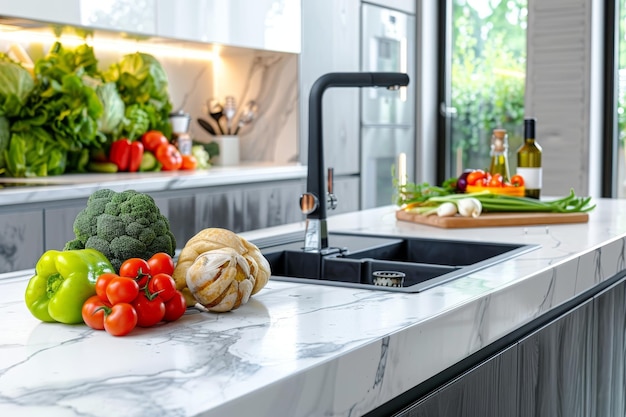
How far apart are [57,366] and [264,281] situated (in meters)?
0.44

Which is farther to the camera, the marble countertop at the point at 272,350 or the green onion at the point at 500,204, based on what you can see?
the green onion at the point at 500,204

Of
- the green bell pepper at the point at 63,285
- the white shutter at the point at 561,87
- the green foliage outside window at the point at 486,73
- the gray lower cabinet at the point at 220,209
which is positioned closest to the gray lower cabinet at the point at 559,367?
the green bell pepper at the point at 63,285

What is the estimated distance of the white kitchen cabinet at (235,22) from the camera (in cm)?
399

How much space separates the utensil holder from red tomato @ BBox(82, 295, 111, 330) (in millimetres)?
3684

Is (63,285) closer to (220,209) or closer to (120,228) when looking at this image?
(120,228)

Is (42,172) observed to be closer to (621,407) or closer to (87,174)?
(87,174)

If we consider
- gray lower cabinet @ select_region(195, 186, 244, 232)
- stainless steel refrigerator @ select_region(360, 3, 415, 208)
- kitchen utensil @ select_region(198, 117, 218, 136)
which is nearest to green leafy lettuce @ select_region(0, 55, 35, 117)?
gray lower cabinet @ select_region(195, 186, 244, 232)

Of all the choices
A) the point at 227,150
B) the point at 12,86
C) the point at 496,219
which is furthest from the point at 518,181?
the point at 227,150

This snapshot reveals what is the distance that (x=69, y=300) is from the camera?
1165 millimetres

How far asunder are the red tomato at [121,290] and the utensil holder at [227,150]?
371 centimetres

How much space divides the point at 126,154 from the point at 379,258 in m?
2.26

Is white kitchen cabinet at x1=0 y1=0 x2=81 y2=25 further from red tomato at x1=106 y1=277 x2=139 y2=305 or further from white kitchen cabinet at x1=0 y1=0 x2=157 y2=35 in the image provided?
red tomato at x1=106 y1=277 x2=139 y2=305

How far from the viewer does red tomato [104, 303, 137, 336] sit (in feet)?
3.64

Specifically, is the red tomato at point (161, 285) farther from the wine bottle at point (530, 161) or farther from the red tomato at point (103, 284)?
the wine bottle at point (530, 161)
